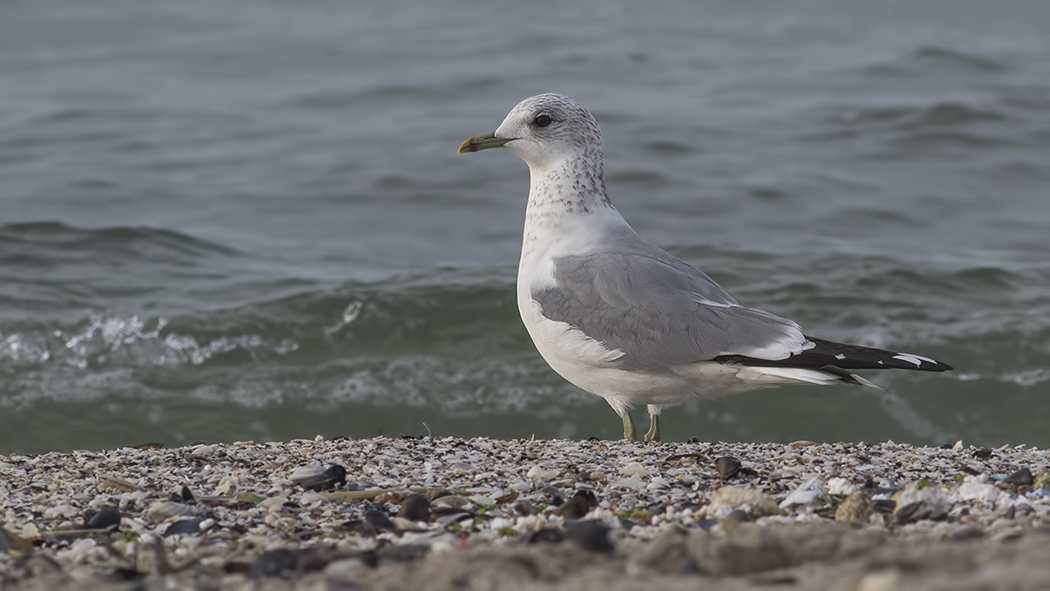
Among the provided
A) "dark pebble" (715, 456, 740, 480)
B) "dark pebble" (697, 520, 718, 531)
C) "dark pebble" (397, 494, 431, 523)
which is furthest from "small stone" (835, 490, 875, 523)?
"dark pebble" (397, 494, 431, 523)

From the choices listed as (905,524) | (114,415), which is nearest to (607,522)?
(905,524)

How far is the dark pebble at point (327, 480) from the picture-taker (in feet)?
11.5

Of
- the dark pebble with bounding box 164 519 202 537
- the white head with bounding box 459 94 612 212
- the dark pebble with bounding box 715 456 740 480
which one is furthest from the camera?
the white head with bounding box 459 94 612 212

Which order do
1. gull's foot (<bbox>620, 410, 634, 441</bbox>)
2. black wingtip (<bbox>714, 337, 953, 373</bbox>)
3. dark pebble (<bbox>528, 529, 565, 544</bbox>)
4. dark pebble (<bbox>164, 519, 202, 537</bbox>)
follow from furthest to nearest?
gull's foot (<bbox>620, 410, 634, 441</bbox>)
black wingtip (<bbox>714, 337, 953, 373</bbox>)
dark pebble (<bbox>164, 519, 202, 537</bbox>)
dark pebble (<bbox>528, 529, 565, 544</bbox>)

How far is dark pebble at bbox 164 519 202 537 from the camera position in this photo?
2.97 meters

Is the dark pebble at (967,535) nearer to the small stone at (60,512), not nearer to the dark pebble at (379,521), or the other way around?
the dark pebble at (379,521)

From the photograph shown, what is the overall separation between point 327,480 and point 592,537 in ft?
4.69

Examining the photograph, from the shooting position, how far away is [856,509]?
2971 millimetres

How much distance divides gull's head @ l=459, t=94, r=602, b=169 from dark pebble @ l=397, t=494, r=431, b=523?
2439 mm

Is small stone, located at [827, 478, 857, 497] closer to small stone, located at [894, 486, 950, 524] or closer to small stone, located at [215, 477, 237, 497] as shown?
small stone, located at [894, 486, 950, 524]

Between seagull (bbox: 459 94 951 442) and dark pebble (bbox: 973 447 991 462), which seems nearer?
dark pebble (bbox: 973 447 991 462)

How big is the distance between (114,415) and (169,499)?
171 inches

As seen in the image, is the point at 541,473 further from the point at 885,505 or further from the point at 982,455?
the point at 982,455

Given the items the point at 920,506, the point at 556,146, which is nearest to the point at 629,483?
the point at 920,506
